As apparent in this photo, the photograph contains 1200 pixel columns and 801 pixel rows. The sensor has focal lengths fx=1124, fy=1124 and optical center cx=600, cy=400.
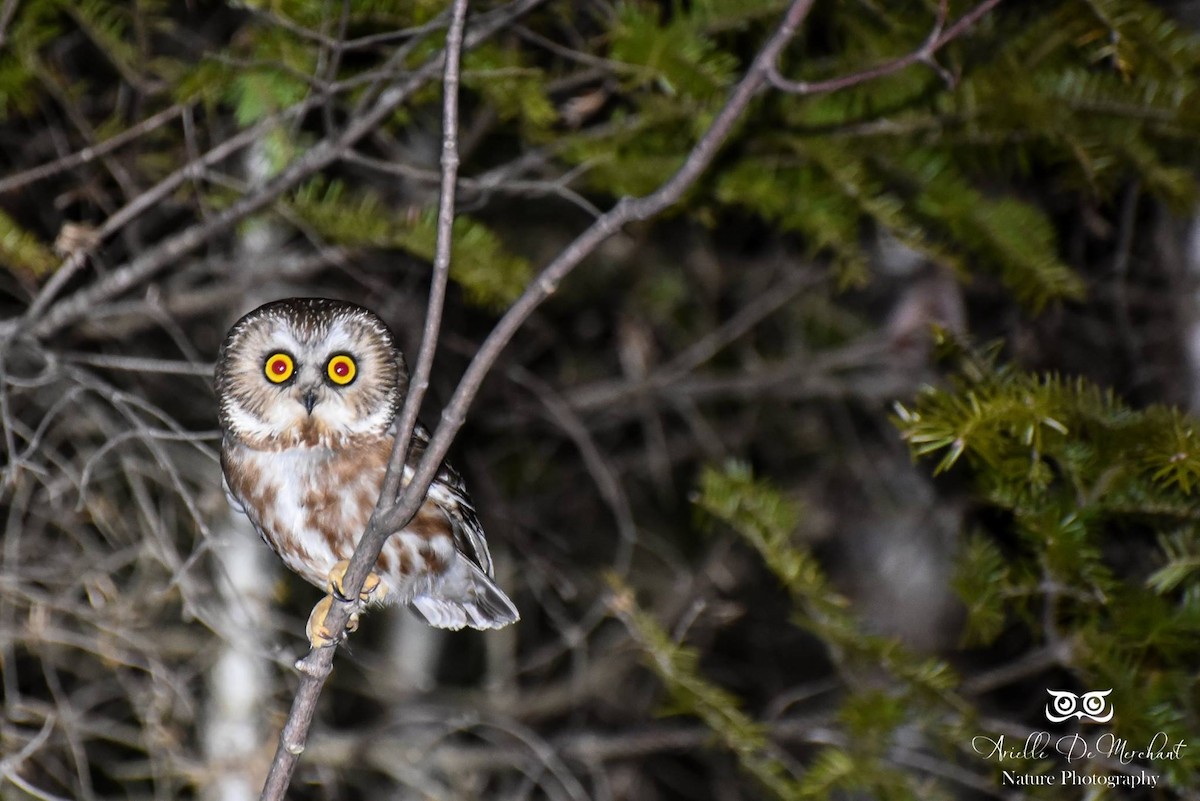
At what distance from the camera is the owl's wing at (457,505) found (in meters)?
2.73

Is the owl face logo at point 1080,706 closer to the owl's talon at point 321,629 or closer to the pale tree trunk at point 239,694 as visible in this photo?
the owl's talon at point 321,629

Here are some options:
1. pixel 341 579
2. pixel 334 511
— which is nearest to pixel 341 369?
pixel 334 511

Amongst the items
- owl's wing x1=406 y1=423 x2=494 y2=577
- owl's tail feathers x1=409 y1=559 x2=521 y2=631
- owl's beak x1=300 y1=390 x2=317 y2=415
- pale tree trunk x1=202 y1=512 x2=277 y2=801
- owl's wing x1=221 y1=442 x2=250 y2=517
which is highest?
owl's beak x1=300 y1=390 x2=317 y2=415

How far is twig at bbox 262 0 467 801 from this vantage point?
1694 millimetres

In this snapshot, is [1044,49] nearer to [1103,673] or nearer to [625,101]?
[625,101]

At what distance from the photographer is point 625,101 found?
11.0ft

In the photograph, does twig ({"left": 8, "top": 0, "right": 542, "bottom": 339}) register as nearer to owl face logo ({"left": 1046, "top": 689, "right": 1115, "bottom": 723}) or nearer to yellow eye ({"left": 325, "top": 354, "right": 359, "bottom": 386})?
yellow eye ({"left": 325, "top": 354, "right": 359, "bottom": 386})

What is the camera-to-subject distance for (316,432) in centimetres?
250

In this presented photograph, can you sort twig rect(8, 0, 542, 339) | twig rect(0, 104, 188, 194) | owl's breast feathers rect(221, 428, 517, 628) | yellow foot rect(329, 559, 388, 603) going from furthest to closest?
1. twig rect(0, 104, 188, 194)
2. twig rect(8, 0, 542, 339)
3. owl's breast feathers rect(221, 428, 517, 628)
4. yellow foot rect(329, 559, 388, 603)

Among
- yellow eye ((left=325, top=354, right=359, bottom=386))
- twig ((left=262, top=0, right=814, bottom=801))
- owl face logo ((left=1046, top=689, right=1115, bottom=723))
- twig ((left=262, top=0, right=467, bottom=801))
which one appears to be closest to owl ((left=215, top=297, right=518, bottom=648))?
yellow eye ((left=325, top=354, right=359, bottom=386))

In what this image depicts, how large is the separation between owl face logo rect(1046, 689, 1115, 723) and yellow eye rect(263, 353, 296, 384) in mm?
1872

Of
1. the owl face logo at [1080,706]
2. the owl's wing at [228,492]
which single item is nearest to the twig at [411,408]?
the owl's wing at [228,492]

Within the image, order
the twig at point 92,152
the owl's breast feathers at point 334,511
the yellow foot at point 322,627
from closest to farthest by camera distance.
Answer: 1. the yellow foot at point 322,627
2. the owl's breast feathers at point 334,511
3. the twig at point 92,152

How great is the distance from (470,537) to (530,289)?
1.31 meters
